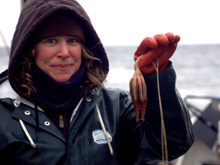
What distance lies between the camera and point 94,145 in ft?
5.66

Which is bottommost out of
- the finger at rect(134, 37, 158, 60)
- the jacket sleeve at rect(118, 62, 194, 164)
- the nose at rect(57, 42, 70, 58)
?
the jacket sleeve at rect(118, 62, 194, 164)

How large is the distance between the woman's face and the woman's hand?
0.58 m

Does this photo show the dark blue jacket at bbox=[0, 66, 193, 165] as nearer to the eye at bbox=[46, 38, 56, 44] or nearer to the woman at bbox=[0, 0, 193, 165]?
the woman at bbox=[0, 0, 193, 165]

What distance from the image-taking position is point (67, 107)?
185 cm

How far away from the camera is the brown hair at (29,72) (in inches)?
72.2

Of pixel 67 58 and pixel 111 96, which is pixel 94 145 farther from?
pixel 67 58

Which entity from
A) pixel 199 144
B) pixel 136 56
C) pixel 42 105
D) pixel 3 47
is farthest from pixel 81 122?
pixel 199 144

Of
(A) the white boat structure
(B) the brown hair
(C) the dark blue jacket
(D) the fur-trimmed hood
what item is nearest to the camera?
(C) the dark blue jacket

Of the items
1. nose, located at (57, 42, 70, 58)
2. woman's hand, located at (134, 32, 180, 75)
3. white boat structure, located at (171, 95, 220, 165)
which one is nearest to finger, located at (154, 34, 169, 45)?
woman's hand, located at (134, 32, 180, 75)

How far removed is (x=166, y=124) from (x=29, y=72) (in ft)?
3.81

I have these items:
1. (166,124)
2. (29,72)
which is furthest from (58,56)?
(166,124)

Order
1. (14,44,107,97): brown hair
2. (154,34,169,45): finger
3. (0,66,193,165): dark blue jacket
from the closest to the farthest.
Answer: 1. (154,34,169,45): finger
2. (0,66,193,165): dark blue jacket
3. (14,44,107,97): brown hair

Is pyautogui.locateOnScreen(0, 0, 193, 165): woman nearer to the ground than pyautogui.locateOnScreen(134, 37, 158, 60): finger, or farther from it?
nearer to the ground

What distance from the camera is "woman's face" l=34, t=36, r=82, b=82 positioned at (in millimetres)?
1773
